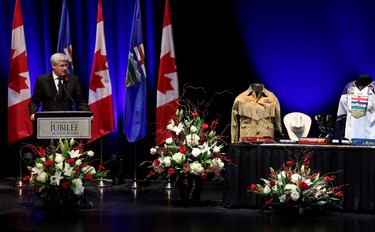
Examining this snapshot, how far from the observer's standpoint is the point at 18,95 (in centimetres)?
840

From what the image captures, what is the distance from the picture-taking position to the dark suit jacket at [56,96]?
6656mm

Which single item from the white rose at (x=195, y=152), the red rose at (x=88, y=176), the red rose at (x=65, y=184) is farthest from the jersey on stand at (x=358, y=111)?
the red rose at (x=65, y=184)

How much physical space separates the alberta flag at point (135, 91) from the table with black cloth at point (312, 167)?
2353 mm

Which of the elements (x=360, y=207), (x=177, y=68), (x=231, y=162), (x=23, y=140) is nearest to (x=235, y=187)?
(x=231, y=162)

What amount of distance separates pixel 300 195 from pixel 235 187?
0.70 meters

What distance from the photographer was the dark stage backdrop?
8711mm

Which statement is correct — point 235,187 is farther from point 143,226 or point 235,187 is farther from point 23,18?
point 23,18

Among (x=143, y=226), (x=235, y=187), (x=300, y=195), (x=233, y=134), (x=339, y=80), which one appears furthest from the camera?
(x=339, y=80)

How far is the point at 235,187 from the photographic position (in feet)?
20.6

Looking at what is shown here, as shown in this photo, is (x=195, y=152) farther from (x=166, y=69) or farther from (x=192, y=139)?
(x=166, y=69)

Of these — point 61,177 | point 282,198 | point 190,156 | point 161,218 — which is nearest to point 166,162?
point 190,156

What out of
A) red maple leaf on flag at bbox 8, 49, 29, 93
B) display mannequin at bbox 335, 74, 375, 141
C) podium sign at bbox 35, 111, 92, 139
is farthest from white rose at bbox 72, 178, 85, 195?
display mannequin at bbox 335, 74, 375, 141

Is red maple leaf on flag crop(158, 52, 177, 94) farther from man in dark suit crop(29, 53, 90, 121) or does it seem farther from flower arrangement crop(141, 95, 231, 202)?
flower arrangement crop(141, 95, 231, 202)

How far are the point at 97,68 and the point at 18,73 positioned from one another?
0.96 metres
